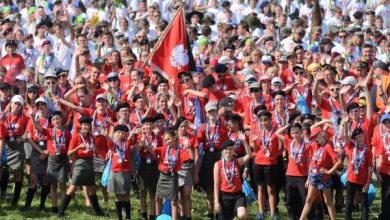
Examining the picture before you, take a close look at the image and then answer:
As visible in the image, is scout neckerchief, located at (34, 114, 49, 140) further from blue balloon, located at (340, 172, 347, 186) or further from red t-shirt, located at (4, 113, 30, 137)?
blue balloon, located at (340, 172, 347, 186)

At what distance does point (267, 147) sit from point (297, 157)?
0.68 m

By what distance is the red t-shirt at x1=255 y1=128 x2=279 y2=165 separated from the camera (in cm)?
1608

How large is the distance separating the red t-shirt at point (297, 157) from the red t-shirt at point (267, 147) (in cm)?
37

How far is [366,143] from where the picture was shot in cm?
1574

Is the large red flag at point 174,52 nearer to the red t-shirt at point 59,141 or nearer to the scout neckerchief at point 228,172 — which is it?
the red t-shirt at point 59,141

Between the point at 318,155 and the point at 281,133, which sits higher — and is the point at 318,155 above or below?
below

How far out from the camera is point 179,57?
17.9m

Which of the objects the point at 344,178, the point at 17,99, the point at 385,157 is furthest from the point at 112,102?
the point at 385,157

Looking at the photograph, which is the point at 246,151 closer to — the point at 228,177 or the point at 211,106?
the point at 228,177

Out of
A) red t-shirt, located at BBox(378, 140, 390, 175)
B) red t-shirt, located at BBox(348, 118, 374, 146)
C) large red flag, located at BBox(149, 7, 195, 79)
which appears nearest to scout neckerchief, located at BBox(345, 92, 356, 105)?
red t-shirt, located at BBox(348, 118, 374, 146)

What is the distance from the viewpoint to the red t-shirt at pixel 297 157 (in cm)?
1557

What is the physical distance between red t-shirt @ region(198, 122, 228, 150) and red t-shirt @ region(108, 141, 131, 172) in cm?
123

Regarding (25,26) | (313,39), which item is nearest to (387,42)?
(313,39)

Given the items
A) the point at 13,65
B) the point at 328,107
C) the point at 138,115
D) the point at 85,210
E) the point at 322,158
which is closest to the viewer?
the point at 322,158
